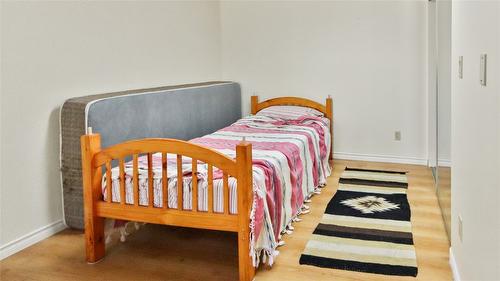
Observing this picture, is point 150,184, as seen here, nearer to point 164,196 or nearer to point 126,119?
point 164,196

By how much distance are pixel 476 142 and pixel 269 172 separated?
1281mm

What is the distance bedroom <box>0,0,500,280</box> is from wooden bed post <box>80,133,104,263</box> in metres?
0.10

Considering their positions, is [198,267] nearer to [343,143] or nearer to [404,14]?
[343,143]

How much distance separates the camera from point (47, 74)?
306cm

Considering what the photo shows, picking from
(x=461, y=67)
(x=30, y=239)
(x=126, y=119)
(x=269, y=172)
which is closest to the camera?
(x=461, y=67)

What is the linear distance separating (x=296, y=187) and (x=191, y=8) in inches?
96.5

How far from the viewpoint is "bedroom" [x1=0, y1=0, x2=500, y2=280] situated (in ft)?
6.86

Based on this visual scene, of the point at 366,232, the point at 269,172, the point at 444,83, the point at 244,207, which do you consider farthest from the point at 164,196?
the point at 444,83

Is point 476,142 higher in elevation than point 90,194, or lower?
higher

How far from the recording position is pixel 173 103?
4.02 metres

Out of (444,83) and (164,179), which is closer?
(164,179)

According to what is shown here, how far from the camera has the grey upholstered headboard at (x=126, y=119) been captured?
3.08 metres

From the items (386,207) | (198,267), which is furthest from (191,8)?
(198,267)

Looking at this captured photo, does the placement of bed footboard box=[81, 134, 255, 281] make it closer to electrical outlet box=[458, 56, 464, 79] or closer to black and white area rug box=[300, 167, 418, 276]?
black and white area rug box=[300, 167, 418, 276]
